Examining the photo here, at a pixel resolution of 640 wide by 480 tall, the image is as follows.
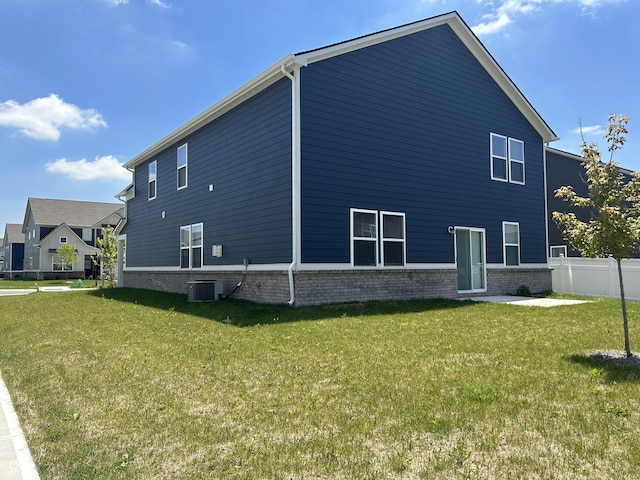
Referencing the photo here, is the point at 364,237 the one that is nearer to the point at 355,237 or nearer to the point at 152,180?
the point at 355,237

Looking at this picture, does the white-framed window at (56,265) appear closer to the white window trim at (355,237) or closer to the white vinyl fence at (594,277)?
the white window trim at (355,237)

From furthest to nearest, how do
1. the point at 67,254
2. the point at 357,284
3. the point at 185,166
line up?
1. the point at 67,254
2. the point at 185,166
3. the point at 357,284

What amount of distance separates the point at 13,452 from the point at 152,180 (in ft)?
58.0

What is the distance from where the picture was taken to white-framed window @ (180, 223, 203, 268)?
15.9 metres

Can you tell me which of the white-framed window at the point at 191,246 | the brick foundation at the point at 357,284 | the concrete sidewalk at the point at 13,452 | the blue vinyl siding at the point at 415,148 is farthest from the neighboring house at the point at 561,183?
the concrete sidewalk at the point at 13,452

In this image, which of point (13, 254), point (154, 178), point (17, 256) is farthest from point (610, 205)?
point (13, 254)

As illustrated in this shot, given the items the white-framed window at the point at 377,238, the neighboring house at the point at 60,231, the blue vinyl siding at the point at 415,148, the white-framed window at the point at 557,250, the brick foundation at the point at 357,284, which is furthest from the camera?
the neighboring house at the point at 60,231

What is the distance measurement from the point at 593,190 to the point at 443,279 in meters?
8.13

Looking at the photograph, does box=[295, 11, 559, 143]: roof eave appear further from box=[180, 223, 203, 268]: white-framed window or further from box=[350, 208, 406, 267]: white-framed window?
box=[180, 223, 203, 268]: white-framed window

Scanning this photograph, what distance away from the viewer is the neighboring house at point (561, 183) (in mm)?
23547

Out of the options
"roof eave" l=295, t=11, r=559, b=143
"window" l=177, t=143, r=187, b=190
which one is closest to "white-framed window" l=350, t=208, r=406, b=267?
"roof eave" l=295, t=11, r=559, b=143

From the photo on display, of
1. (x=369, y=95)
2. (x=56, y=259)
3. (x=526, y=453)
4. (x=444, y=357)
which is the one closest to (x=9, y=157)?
(x=56, y=259)

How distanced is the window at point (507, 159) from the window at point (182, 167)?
1120 cm

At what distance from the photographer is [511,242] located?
53.1 feet
